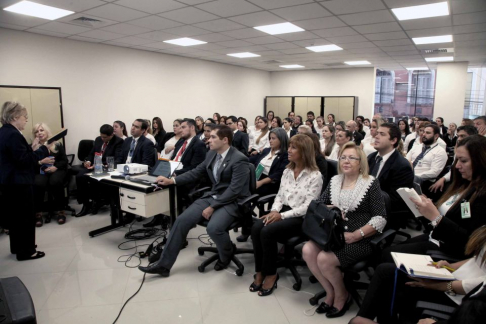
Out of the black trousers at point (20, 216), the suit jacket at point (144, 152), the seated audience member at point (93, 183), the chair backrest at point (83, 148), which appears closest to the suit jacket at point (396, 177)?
the suit jacket at point (144, 152)

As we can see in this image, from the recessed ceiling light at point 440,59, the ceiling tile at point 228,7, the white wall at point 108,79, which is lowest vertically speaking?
the white wall at point 108,79

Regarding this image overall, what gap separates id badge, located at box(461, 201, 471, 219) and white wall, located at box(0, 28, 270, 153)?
5964 millimetres

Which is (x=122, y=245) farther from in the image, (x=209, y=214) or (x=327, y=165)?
(x=327, y=165)

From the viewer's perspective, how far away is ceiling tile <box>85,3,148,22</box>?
384 cm

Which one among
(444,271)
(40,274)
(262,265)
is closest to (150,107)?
(40,274)

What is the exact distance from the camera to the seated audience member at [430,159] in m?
3.93

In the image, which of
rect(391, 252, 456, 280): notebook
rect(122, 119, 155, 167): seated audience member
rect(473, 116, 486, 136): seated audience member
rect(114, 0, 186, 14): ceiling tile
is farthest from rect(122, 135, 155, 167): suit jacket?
rect(473, 116, 486, 136): seated audience member

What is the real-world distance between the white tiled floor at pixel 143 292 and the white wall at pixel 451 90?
7860 millimetres

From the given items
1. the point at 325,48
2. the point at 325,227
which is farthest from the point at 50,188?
the point at 325,48

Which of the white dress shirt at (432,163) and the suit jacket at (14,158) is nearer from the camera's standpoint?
the suit jacket at (14,158)

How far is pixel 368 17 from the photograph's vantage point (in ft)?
14.0

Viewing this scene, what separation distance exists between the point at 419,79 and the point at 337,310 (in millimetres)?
10764

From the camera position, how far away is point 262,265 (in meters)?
2.62

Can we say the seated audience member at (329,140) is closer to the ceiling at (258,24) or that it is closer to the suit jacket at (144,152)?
A: the ceiling at (258,24)
